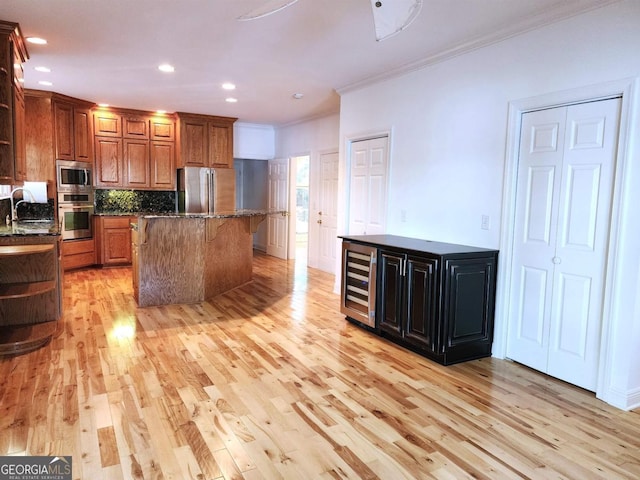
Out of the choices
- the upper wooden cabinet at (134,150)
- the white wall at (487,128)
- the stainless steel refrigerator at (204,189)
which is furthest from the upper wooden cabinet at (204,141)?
the white wall at (487,128)

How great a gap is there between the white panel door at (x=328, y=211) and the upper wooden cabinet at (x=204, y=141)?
6.17 ft

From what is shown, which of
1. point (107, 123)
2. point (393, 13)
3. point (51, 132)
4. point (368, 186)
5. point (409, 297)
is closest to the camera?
point (393, 13)

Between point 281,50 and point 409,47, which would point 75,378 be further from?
point 409,47

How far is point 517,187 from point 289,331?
2.42 meters

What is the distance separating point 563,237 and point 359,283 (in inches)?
73.9

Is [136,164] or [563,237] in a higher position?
[136,164]

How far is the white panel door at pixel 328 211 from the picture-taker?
23.4ft

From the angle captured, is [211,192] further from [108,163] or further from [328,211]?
[328,211]

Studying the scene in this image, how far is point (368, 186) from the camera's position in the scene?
5.16m

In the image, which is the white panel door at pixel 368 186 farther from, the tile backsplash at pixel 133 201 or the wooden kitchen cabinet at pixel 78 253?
the wooden kitchen cabinet at pixel 78 253

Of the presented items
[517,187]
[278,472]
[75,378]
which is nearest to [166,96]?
[75,378]

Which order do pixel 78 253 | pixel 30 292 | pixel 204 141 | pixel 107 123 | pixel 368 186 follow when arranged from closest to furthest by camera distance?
pixel 30 292 < pixel 368 186 < pixel 78 253 < pixel 107 123 < pixel 204 141

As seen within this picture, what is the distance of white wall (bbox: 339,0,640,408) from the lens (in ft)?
8.96

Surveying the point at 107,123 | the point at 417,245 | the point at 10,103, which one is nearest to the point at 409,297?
the point at 417,245
